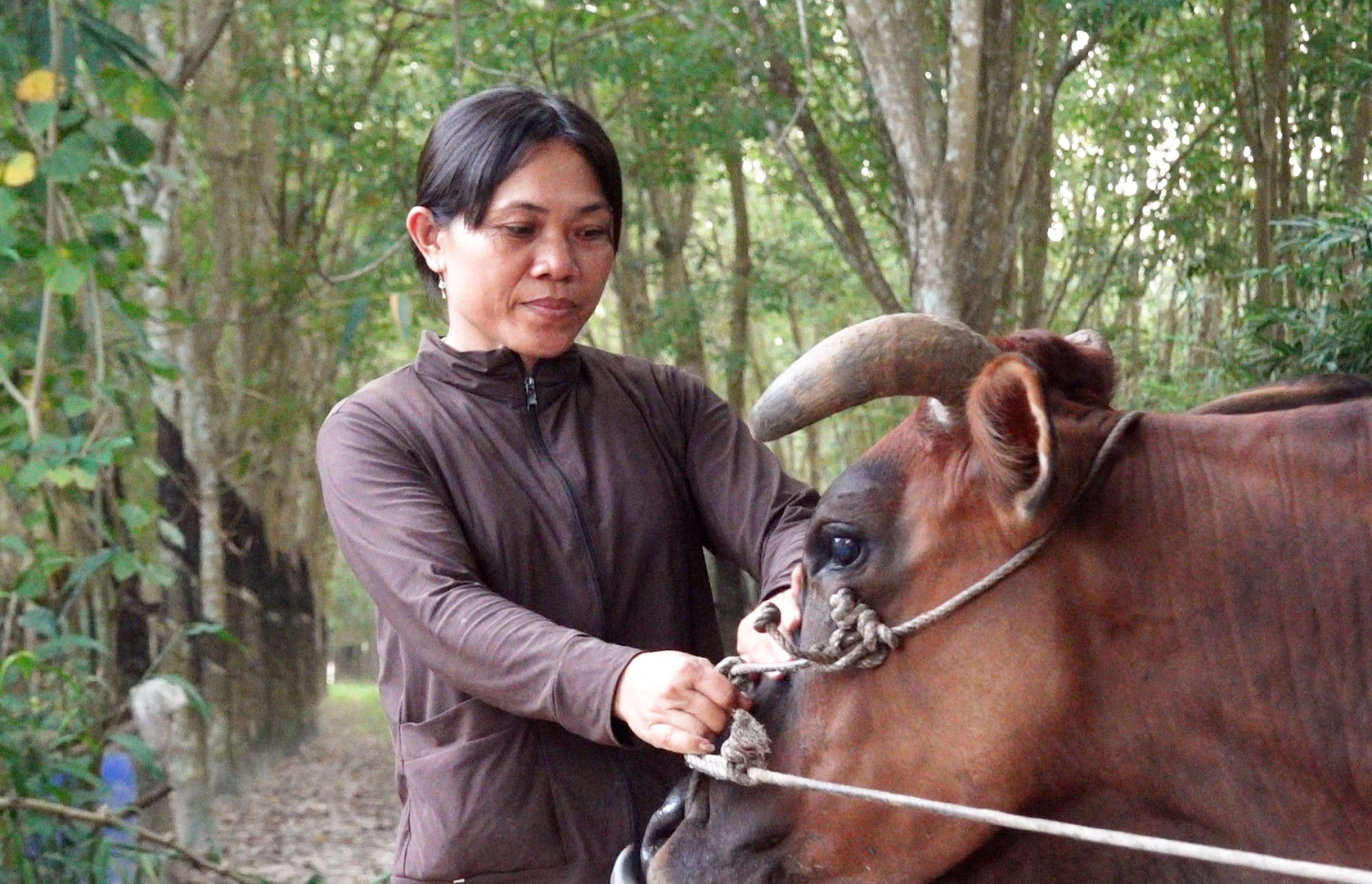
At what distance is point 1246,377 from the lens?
5180 millimetres

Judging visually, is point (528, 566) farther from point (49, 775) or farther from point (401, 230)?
point (401, 230)

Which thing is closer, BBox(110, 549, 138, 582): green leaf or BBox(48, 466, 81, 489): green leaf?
BBox(48, 466, 81, 489): green leaf

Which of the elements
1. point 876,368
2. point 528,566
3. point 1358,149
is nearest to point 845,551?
point 876,368

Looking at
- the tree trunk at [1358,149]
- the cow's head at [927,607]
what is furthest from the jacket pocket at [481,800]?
the tree trunk at [1358,149]

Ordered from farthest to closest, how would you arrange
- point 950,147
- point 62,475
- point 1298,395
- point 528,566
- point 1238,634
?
point 950,147 < point 62,475 < point 528,566 < point 1298,395 < point 1238,634

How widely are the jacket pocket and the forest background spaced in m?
1.35

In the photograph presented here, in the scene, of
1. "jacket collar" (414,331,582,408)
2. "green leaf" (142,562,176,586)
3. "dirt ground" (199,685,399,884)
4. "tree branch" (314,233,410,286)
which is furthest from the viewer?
"dirt ground" (199,685,399,884)

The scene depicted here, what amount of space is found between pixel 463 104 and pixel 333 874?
24.7 ft

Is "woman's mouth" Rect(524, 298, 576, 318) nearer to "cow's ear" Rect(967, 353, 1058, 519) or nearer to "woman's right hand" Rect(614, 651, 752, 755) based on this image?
"woman's right hand" Rect(614, 651, 752, 755)

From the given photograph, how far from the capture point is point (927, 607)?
2.00 metres

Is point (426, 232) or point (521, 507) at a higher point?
point (426, 232)

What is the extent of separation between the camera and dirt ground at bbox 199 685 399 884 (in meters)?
9.37

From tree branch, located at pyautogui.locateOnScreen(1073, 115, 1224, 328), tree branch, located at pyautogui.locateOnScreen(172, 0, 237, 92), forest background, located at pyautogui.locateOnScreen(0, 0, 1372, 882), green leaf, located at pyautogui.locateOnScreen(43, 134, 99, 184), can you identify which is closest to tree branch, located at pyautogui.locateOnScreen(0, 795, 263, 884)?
forest background, located at pyautogui.locateOnScreen(0, 0, 1372, 882)

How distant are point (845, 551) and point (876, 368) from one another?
29 cm
